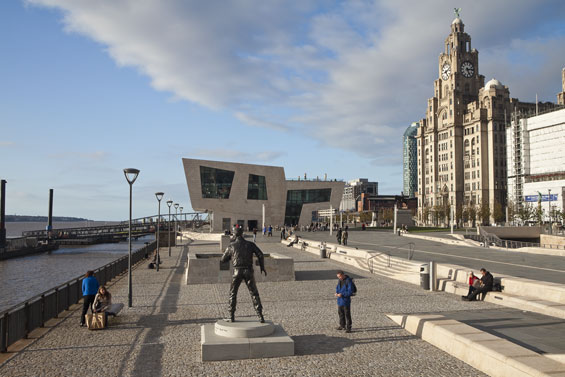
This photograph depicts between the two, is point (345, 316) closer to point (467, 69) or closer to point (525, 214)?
point (525, 214)

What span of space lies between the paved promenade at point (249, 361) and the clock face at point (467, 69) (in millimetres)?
112117

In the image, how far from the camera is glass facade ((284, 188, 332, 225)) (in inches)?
3273

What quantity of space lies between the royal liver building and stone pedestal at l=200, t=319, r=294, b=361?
91933 millimetres

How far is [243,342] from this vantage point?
8.90 meters

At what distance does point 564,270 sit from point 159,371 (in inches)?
789

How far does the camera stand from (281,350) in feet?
29.5

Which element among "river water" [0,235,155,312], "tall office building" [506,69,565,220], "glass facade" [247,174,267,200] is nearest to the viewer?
"river water" [0,235,155,312]

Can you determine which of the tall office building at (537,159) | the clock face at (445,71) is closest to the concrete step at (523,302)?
→ the tall office building at (537,159)

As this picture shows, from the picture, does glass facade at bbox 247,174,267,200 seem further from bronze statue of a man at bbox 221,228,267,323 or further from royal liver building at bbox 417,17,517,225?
bronze statue of a man at bbox 221,228,267,323

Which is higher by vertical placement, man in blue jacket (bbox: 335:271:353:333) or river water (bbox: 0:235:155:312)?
man in blue jacket (bbox: 335:271:353:333)

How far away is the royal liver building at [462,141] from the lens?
104 meters

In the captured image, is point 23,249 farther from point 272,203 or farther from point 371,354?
point 371,354

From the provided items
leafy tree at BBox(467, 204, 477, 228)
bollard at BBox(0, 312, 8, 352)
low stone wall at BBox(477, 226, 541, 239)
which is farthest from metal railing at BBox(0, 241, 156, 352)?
leafy tree at BBox(467, 204, 477, 228)

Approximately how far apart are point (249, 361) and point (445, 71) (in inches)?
4862
